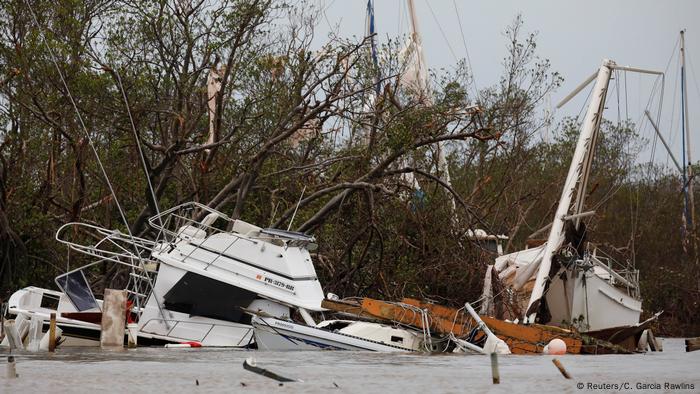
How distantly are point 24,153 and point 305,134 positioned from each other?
7328mm

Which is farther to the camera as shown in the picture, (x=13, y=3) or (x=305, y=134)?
(x=305, y=134)

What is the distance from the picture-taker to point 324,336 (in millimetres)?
20984

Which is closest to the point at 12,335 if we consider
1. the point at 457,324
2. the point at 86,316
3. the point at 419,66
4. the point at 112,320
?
the point at 86,316

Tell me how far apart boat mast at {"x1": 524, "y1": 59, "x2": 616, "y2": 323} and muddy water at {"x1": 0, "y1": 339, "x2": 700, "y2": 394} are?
490 cm

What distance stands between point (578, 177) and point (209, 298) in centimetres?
1101

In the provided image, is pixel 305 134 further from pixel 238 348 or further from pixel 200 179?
pixel 238 348

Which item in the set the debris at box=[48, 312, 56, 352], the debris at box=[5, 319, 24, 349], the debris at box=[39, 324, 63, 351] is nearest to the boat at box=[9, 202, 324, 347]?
the debris at box=[39, 324, 63, 351]

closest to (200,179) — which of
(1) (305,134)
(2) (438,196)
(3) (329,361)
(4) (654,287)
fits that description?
(1) (305,134)

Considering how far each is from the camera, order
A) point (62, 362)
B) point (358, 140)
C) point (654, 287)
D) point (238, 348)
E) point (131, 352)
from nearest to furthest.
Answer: point (62, 362) < point (131, 352) < point (238, 348) < point (358, 140) < point (654, 287)

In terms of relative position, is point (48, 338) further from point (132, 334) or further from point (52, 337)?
point (132, 334)

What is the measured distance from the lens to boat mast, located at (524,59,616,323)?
88.3 feet

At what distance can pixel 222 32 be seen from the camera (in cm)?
2828

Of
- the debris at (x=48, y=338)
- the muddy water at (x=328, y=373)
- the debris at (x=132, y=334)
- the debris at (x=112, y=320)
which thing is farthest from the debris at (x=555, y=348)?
the debris at (x=48, y=338)

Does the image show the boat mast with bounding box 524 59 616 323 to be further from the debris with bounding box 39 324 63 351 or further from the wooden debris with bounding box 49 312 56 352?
the wooden debris with bounding box 49 312 56 352
